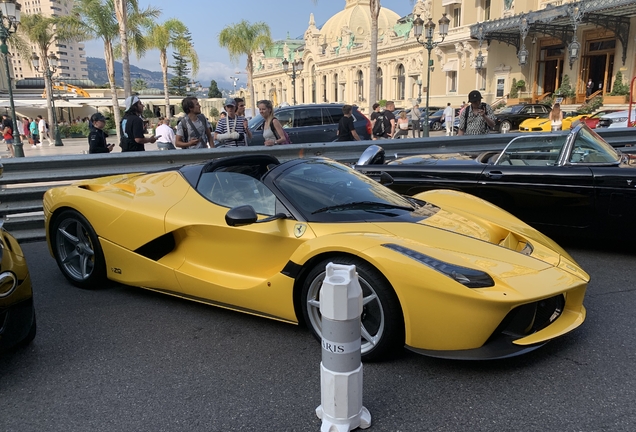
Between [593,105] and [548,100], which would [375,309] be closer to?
[593,105]

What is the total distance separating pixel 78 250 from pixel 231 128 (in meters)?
3.97

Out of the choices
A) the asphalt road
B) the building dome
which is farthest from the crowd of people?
the building dome

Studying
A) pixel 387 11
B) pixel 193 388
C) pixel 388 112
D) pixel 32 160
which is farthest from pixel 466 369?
pixel 387 11

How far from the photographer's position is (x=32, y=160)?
583 centimetres

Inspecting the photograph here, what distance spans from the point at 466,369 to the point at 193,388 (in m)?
1.52

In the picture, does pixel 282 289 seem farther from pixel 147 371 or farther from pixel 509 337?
pixel 509 337

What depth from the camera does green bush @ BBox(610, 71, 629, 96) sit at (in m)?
27.9

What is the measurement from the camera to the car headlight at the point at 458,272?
255 centimetres

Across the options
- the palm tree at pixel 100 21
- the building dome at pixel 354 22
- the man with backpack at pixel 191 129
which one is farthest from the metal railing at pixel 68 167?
the building dome at pixel 354 22

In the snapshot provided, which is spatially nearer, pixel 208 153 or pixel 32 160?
pixel 32 160

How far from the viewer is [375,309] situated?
2793mm

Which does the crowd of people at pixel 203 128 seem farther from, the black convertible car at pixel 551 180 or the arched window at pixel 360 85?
the arched window at pixel 360 85

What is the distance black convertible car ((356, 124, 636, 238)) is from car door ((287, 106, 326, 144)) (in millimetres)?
6475

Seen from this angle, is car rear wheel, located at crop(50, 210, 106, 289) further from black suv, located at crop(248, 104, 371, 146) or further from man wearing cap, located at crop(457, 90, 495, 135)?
black suv, located at crop(248, 104, 371, 146)
